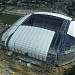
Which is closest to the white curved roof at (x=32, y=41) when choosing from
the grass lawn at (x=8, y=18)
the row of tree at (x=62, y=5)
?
the grass lawn at (x=8, y=18)

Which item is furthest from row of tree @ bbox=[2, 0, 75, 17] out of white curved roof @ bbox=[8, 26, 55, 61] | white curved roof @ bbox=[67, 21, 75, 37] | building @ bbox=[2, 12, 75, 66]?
white curved roof @ bbox=[8, 26, 55, 61]

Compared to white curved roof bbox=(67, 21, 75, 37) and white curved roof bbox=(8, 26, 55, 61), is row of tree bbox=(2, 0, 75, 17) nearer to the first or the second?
white curved roof bbox=(67, 21, 75, 37)

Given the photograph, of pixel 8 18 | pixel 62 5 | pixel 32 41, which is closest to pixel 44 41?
pixel 32 41

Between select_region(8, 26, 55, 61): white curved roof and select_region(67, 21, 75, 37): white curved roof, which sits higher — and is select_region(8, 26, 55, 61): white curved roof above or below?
below

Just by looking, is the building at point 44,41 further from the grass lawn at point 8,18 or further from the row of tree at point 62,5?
the row of tree at point 62,5

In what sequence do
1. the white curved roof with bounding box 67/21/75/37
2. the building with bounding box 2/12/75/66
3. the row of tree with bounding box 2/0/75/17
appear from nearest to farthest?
the building with bounding box 2/12/75/66, the white curved roof with bounding box 67/21/75/37, the row of tree with bounding box 2/0/75/17

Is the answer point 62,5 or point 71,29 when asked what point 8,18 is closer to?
point 62,5

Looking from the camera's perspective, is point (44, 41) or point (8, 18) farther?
point (8, 18)
